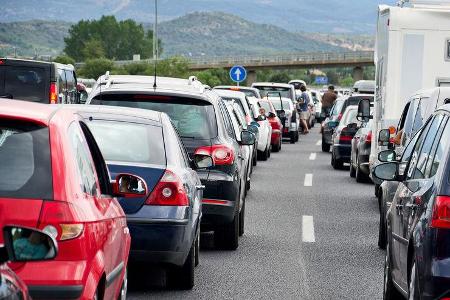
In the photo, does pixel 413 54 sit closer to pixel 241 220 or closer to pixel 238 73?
pixel 241 220

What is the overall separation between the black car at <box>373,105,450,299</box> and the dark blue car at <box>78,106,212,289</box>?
1493 millimetres

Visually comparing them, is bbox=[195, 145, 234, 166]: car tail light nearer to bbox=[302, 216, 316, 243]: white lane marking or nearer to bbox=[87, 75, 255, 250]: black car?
bbox=[87, 75, 255, 250]: black car

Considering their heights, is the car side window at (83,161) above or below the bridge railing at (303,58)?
above

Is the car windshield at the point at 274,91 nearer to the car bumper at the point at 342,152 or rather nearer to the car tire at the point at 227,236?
the car bumper at the point at 342,152

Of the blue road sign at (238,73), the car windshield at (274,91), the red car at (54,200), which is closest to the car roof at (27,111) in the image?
the red car at (54,200)

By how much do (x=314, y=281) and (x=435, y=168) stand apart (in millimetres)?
3764

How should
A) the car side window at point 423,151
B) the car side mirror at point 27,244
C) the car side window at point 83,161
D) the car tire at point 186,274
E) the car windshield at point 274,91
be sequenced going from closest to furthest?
the car side mirror at point 27,244 → the car side window at point 83,161 → the car side window at point 423,151 → the car tire at point 186,274 → the car windshield at point 274,91

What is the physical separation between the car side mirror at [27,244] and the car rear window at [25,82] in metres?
22.5

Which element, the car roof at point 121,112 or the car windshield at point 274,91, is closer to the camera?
the car roof at point 121,112

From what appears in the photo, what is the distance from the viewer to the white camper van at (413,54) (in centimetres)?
1916

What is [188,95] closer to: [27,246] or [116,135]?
[116,135]

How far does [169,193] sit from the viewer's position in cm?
1020

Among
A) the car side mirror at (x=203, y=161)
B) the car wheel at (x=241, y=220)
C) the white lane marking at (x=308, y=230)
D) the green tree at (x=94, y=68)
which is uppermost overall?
the car side mirror at (x=203, y=161)

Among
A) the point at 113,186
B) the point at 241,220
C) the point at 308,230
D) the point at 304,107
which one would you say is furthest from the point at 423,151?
the point at 304,107
